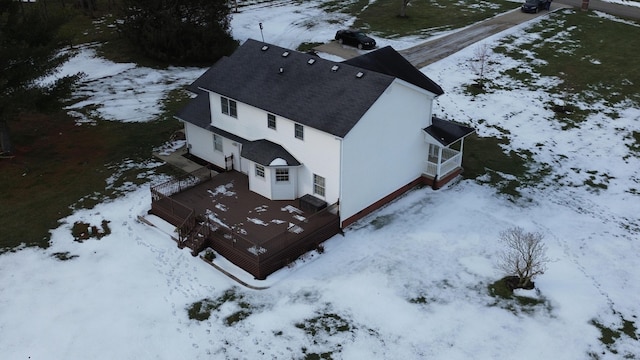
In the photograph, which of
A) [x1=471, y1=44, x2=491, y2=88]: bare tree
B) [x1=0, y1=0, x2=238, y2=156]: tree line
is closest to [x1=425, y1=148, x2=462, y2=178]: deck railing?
[x1=471, y1=44, x2=491, y2=88]: bare tree

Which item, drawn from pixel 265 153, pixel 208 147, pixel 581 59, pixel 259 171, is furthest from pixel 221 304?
pixel 581 59

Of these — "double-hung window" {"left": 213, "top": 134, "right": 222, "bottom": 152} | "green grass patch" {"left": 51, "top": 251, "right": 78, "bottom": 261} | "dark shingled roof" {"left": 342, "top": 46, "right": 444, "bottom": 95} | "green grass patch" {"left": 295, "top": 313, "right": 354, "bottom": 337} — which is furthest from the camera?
"double-hung window" {"left": 213, "top": 134, "right": 222, "bottom": 152}

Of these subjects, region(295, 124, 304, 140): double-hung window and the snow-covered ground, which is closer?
the snow-covered ground

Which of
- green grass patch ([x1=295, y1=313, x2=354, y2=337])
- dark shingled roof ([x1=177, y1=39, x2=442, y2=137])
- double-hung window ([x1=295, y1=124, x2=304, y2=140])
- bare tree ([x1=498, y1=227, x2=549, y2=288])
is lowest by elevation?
green grass patch ([x1=295, y1=313, x2=354, y2=337])

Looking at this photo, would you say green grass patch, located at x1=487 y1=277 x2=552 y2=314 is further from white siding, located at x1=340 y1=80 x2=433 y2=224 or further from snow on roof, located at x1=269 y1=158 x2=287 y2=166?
snow on roof, located at x1=269 y1=158 x2=287 y2=166

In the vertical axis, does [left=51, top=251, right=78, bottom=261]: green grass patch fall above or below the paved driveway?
below

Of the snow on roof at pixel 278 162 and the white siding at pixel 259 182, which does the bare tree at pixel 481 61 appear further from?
the white siding at pixel 259 182

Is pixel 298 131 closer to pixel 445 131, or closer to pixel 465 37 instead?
pixel 445 131

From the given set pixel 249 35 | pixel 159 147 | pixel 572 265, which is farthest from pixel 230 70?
pixel 249 35
